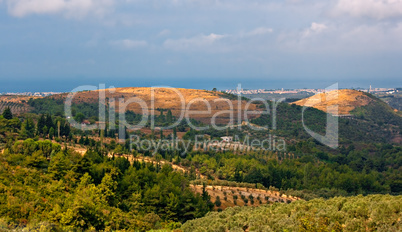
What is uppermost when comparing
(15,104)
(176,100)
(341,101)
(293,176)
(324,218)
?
(176,100)

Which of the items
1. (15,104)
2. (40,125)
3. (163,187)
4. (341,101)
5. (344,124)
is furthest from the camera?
(341,101)

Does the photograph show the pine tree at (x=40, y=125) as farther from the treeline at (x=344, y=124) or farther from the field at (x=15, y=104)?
the treeline at (x=344, y=124)

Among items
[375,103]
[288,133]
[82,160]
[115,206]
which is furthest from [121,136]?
[375,103]

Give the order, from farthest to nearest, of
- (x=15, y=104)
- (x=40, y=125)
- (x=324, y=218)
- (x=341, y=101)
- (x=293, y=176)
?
(x=341, y=101), (x=15, y=104), (x=40, y=125), (x=293, y=176), (x=324, y=218)

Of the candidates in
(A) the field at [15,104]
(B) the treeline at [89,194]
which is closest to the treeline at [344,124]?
(A) the field at [15,104]

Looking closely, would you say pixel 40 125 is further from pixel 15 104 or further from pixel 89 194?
pixel 15 104

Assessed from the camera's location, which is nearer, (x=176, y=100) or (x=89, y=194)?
(x=89, y=194)

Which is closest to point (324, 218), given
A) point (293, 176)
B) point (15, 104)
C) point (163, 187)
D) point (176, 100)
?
point (163, 187)
